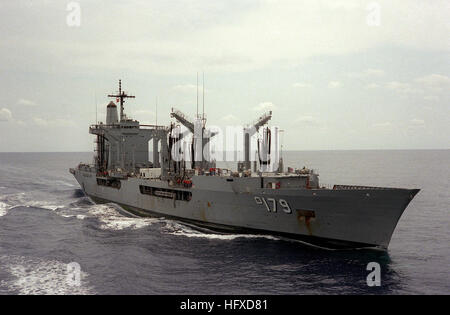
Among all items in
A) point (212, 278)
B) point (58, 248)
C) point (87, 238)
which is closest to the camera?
point (212, 278)

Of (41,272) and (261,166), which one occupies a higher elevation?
(261,166)

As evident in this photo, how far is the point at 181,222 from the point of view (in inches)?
1407

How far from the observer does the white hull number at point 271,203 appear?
91.6ft

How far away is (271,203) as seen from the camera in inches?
1124

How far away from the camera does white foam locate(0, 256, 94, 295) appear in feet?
66.8

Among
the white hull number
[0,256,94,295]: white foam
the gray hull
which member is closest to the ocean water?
[0,256,94,295]: white foam

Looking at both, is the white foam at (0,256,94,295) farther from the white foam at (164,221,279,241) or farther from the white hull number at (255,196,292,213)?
the white hull number at (255,196,292,213)

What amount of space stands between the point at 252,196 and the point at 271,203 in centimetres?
167
